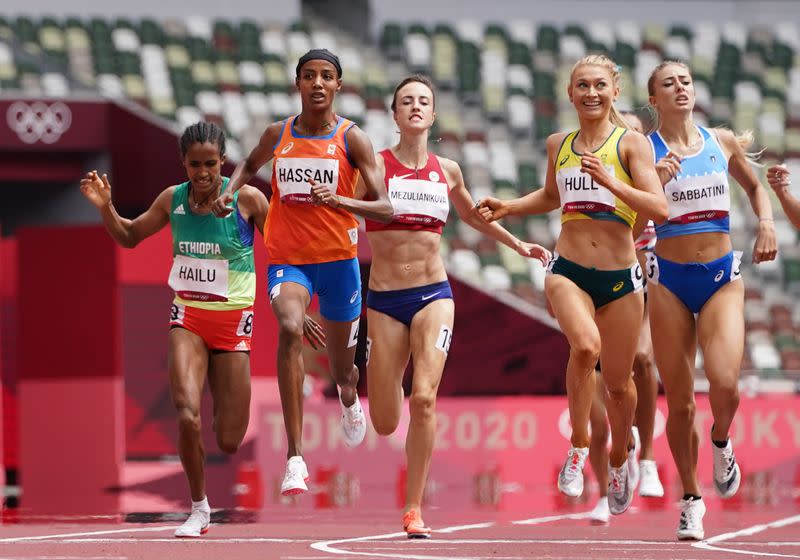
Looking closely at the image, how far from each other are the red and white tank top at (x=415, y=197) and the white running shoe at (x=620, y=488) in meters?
1.91

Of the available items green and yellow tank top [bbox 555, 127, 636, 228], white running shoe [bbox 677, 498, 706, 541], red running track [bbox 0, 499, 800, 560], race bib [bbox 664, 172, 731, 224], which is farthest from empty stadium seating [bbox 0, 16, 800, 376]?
white running shoe [bbox 677, 498, 706, 541]

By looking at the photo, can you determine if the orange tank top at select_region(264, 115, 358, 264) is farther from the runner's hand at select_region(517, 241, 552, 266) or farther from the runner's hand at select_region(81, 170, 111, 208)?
the runner's hand at select_region(517, 241, 552, 266)

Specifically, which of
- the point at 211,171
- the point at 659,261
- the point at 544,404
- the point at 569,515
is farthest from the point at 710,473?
the point at 211,171

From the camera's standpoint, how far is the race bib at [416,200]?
9836 mm

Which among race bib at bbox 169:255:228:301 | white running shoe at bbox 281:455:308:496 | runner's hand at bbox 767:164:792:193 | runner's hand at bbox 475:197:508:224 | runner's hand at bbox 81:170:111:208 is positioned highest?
runner's hand at bbox 81:170:111:208

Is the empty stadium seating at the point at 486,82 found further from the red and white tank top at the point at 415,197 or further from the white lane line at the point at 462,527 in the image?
the red and white tank top at the point at 415,197

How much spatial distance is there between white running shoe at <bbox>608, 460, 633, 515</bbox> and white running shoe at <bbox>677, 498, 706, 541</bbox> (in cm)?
86

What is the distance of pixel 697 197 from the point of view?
941 cm

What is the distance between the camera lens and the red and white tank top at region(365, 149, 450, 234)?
32.3ft

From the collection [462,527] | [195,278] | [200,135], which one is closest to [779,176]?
[462,527]

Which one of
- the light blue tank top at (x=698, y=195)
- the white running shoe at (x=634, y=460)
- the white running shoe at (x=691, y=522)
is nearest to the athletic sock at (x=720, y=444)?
the white running shoe at (x=691, y=522)

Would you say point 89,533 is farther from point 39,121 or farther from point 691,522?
point 39,121

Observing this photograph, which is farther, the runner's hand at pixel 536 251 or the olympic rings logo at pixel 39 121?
the olympic rings logo at pixel 39 121

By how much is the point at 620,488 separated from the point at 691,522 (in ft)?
3.17
